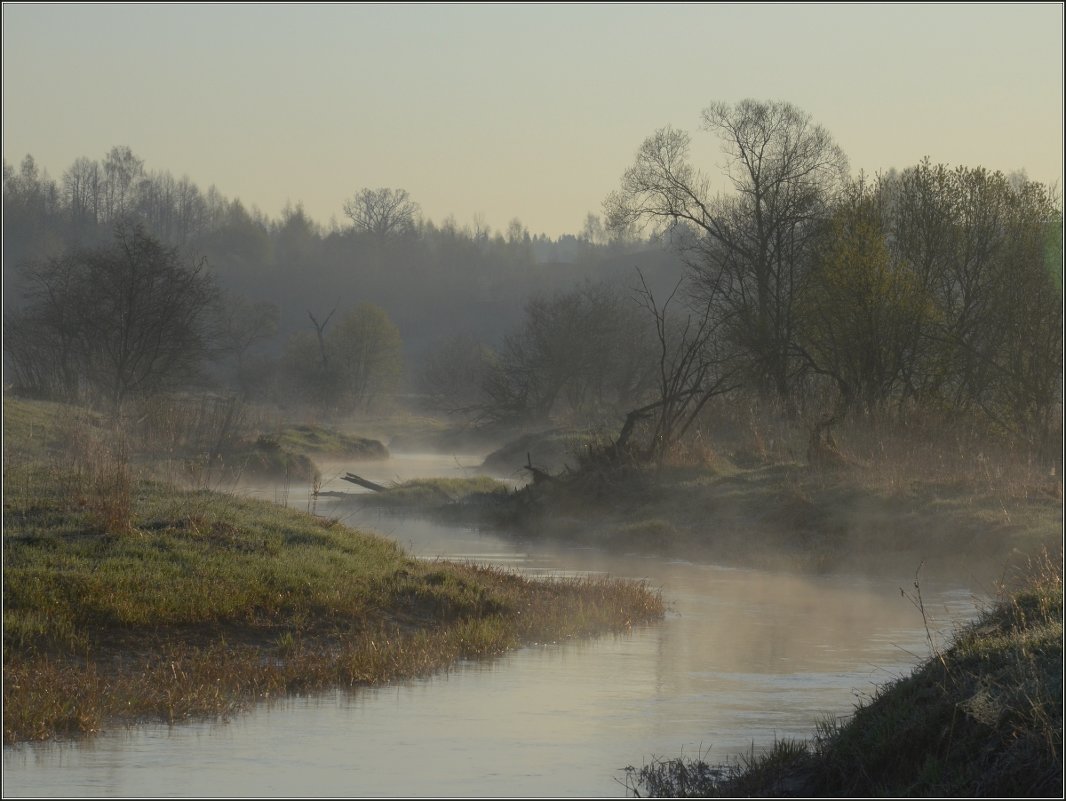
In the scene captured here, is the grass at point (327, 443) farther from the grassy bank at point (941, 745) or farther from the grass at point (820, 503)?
the grassy bank at point (941, 745)

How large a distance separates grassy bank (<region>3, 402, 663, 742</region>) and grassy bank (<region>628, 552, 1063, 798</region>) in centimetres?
489


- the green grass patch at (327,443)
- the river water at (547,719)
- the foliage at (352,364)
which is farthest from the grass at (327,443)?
the river water at (547,719)

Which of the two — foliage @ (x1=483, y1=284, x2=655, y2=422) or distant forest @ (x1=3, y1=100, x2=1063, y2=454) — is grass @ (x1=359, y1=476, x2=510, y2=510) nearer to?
distant forest @ (x1=3, y1=100, x2=1063, y2=454)

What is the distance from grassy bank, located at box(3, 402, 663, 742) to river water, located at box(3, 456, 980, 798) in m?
0.54

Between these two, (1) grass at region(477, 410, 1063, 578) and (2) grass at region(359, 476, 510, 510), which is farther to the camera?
(2) grass at region(359, 476, 510, 510)

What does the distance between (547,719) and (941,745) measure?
14.1 feet

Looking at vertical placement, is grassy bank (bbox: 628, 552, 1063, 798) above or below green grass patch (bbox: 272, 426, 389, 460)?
below

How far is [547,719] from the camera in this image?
13070 millimetres

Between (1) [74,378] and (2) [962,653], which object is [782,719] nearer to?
Result: (2) [962,653]

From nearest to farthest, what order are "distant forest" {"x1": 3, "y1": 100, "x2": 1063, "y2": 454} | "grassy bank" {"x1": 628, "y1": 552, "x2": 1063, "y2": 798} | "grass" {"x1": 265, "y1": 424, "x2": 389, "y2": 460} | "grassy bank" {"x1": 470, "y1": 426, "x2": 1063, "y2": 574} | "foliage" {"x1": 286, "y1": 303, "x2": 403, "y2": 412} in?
"grassy bank" {"x1": 628, "y1": 552, "x2": 1063, "y2": 798} → "grassy bank" {"x1": 470, "y1": 426, "x2": 1063, "y2": 574} → "distant forest" {"x1": 3, "y1": 100, "x2": 1063, "y2": 454} → "grass" {"x1": 265, "y1": 424, "x2": 389, "y2": 460} → "foliage" {"x1": 286, "y1": 303, "x2": 403, "y2": 412}

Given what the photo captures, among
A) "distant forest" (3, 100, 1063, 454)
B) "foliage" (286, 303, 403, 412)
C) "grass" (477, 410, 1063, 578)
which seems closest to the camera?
"grass" (477, 410, 1063, 578)

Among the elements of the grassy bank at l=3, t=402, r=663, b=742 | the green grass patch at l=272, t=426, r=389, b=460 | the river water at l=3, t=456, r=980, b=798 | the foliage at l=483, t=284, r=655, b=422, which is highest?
the foliage at l=483, t=284, r=655, b=422

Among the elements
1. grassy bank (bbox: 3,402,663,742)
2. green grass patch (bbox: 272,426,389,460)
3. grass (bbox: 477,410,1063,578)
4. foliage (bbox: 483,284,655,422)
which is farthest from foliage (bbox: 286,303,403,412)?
grassy bank (bbox: 3,402,663,742)

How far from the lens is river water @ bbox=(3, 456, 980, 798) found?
1060 centimetres
